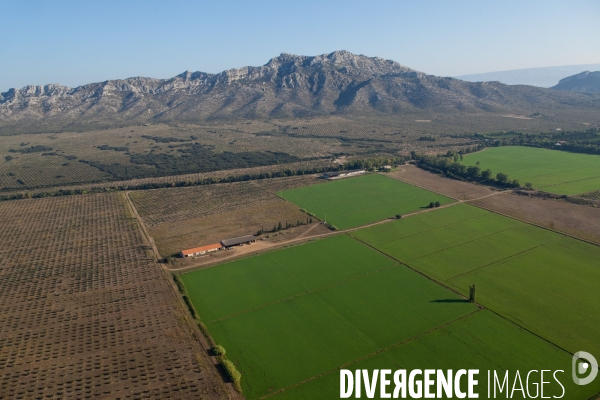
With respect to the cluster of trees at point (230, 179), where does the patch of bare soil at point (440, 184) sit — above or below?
below

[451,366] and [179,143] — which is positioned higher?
[179,143]

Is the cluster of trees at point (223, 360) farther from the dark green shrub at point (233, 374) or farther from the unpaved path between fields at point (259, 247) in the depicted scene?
the unpaved path between fields at point (259, 247)

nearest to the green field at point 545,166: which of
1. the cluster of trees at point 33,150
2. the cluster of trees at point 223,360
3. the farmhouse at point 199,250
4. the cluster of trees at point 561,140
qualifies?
the cluster of trees at point 561,140

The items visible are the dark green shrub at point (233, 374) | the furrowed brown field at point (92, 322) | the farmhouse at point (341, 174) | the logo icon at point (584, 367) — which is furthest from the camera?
the farmhouse at point (341, 174)

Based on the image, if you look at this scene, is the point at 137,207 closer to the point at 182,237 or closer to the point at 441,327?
the point at 182,237

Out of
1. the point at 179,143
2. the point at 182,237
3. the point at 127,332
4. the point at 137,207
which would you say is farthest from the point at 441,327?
the point at 179,143

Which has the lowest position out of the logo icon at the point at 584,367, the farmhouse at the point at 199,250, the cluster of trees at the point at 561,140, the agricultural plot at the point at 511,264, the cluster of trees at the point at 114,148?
the logo icon at the point at 584,367

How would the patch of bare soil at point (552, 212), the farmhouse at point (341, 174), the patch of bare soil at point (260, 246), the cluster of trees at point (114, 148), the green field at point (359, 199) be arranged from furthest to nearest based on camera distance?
the cluster of trees at point (114, 148)
the farmhouse at point (341, 174)
the green field at point (359, 199)
the patch of bare soil at point (552, 212)
the patch of bare soil at point (260, 246)
